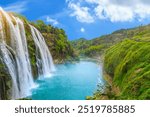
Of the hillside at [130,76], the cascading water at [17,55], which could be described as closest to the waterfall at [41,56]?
the cascading water at [17,55]

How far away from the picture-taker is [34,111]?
20.6ft

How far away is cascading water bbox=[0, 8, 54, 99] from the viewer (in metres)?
15.6

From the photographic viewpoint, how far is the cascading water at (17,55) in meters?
15.6

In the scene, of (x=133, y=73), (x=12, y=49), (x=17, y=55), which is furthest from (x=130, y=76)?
(x=17, y=55)

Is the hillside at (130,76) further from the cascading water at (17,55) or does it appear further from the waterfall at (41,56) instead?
the waterfall at (41,56)

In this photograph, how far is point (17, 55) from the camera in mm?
18641

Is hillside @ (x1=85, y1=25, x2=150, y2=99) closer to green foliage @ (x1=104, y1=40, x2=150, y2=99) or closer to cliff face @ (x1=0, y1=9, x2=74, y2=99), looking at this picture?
green foliage @ (x1=104, y1=40, x2=150, y2=99)

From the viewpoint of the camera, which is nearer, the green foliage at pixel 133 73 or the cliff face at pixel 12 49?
the green foliage at pixel 133 73

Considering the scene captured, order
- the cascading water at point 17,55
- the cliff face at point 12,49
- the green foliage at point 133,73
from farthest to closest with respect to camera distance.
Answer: the cascading water at point 17,55 → the cliff face at point 12,49 → the green foliage at point 133,73

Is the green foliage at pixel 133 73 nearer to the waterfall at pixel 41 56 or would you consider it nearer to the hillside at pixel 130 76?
the hillside at pixel 130 76

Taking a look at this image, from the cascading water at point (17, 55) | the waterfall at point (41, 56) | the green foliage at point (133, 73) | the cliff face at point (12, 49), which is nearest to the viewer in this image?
the green foliage at point (133, 73)

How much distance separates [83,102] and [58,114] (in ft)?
1.94

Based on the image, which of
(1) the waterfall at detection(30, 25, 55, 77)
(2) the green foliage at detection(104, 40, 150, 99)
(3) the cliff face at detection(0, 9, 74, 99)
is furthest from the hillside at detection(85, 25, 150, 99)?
(1) the waterfall at detection(30, 25, 55, 77)

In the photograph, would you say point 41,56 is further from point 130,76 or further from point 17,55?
point 130,76
